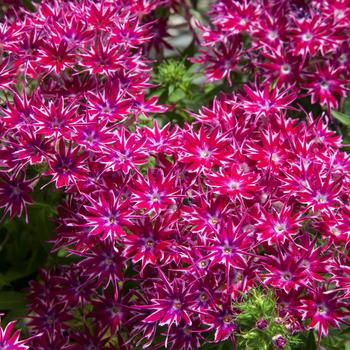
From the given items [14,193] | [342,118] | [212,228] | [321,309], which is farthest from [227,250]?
[342,118]

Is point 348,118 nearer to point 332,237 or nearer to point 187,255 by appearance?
point 332,237

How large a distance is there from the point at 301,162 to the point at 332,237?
0.47ft

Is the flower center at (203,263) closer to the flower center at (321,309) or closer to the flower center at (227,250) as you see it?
the flower center at (227,250)

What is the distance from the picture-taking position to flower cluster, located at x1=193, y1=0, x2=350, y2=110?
5.05 ft

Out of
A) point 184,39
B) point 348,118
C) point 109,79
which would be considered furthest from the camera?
point 184,39

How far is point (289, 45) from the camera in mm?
1580

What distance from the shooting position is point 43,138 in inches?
48.0

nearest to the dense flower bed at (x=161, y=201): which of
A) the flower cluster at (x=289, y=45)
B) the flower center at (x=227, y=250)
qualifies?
the flower center at (x=227, y=250)

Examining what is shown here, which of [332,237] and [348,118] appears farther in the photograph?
[348,118]

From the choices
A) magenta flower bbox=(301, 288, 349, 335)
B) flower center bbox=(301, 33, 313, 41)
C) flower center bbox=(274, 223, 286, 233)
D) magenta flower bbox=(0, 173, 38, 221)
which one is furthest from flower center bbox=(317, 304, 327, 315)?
flower center bbox=(301, 33, 313, 41)

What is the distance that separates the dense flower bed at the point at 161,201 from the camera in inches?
43.6

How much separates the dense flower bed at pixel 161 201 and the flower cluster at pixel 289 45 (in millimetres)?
208

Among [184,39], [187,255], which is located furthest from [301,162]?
[184,39]

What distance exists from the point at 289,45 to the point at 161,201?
613 mm
